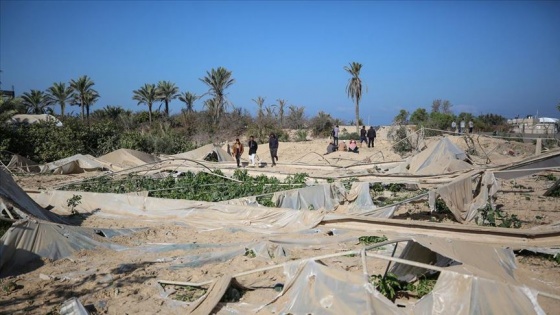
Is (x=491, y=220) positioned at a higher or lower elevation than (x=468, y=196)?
lower

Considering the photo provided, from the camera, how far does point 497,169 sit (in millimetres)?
9023

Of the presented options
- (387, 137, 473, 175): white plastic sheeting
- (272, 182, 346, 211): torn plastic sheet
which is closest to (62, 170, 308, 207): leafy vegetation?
(272, 182, 346, 211): torn plastic sheet

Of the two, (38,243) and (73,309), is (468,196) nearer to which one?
(73,309)

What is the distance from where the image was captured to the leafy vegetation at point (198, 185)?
1234 cm

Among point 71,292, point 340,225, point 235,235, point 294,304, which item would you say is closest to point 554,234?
point 340,225

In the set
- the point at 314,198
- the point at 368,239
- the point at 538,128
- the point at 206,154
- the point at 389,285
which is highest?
the point at 538,128

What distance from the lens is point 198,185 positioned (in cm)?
1319

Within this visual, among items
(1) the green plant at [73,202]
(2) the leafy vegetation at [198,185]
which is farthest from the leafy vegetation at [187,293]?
(1) the green plant at [73,202]

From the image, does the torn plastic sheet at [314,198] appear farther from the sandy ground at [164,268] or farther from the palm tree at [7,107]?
the palm tree at [7,107]

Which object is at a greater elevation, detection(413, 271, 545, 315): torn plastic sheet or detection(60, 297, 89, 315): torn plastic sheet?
detection(413, 271, 545, 315): torn plastic sheet

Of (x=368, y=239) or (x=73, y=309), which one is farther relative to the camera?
(x=368, y=239)

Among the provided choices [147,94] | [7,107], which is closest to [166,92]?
[147,94]

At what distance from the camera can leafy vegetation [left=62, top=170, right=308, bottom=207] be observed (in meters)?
12.3

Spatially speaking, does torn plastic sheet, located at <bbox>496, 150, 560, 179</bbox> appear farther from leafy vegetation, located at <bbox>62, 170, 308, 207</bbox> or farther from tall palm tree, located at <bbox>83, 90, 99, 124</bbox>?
tall palm tree, located at <bbox>83, 90, 99, 124</bbox>
